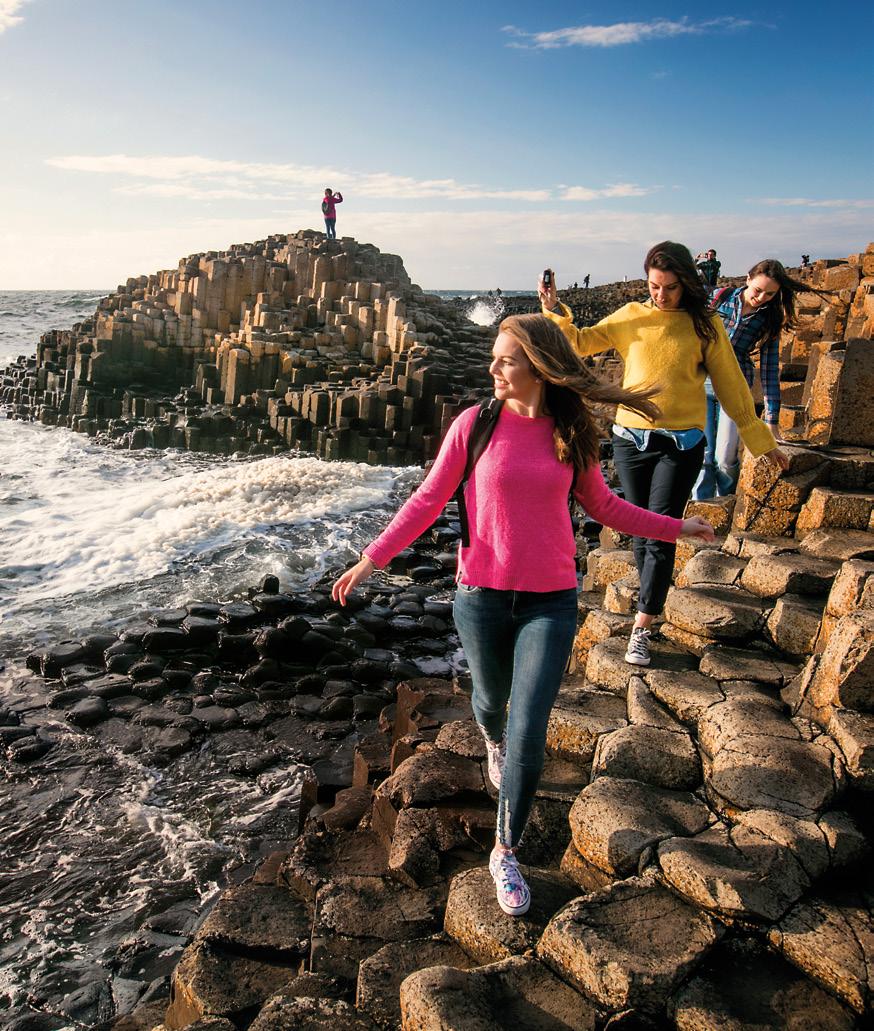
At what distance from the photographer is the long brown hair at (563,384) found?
2.89 m

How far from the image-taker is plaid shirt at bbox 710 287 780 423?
5406 mm

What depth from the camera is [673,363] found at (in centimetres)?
416

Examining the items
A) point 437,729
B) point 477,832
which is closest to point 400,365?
point 437,729

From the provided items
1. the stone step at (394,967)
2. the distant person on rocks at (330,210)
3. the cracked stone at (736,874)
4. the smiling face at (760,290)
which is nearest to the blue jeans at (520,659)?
the stone step at (394,967)

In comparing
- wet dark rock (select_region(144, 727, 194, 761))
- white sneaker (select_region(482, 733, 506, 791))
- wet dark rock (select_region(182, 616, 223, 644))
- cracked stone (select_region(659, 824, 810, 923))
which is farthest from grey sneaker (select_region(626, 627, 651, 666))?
wet dark rock (select_region(182, 616, 223, 644))

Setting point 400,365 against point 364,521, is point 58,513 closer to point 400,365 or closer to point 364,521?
point 364,521

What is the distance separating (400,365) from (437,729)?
16833mm

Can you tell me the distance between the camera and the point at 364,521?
13.6 meters

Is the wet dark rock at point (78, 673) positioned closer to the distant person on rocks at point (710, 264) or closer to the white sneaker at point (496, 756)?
Result: the white sneaker at point (496, 756)

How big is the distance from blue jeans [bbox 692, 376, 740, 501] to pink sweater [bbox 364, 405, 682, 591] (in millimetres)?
3561

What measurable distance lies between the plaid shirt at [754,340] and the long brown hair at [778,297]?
0.02 metres

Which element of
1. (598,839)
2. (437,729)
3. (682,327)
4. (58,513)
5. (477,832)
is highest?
(682,327)

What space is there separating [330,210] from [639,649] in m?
29.3

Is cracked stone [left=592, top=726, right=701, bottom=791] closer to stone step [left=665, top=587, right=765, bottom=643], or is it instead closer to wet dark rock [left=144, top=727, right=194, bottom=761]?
stone step [left=665, top=587, right=765, bottom=643]
